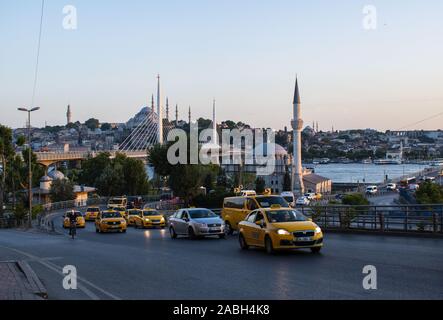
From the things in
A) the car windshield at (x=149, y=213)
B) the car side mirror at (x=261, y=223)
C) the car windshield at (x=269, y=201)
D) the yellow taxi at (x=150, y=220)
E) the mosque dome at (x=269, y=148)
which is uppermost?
the mosque dome at (x=269, y=148)

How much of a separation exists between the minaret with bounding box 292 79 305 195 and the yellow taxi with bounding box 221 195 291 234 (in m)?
106

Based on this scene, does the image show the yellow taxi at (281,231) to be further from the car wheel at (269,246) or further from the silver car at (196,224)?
the silver car at (196,224)

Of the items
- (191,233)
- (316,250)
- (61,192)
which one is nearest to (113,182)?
(61,192)

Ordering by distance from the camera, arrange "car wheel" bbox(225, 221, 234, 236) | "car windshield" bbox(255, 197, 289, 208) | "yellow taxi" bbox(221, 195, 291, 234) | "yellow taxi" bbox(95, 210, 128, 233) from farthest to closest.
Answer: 1. "yellow taxi" bbox(95, 210, 128, 233)
2. "car wheel" bbox(225, 221, 234, 236)
3. "yellow taxi" bbox(221, 195, 291, 234)
4. "car windshield" bbox(255, 197, 289, 208)

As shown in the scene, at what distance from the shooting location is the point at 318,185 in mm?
148375

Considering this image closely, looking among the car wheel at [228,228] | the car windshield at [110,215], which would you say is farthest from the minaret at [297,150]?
the car wheel at [228,228]

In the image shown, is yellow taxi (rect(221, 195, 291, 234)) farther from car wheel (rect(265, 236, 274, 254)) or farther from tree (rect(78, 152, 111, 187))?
tree (rect(78, 152, 111, 187))

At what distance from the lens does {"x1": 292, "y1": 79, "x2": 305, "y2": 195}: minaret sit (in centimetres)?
13738

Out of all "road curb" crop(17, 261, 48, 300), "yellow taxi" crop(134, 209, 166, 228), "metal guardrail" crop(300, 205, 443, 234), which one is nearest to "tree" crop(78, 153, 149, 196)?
"yellow taxi" crop(134, 209, 166, 228)

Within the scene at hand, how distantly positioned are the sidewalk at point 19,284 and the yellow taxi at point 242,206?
11027mm

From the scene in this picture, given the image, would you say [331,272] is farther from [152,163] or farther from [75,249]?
[152,163]

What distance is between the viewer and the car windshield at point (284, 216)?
62.6 ft
